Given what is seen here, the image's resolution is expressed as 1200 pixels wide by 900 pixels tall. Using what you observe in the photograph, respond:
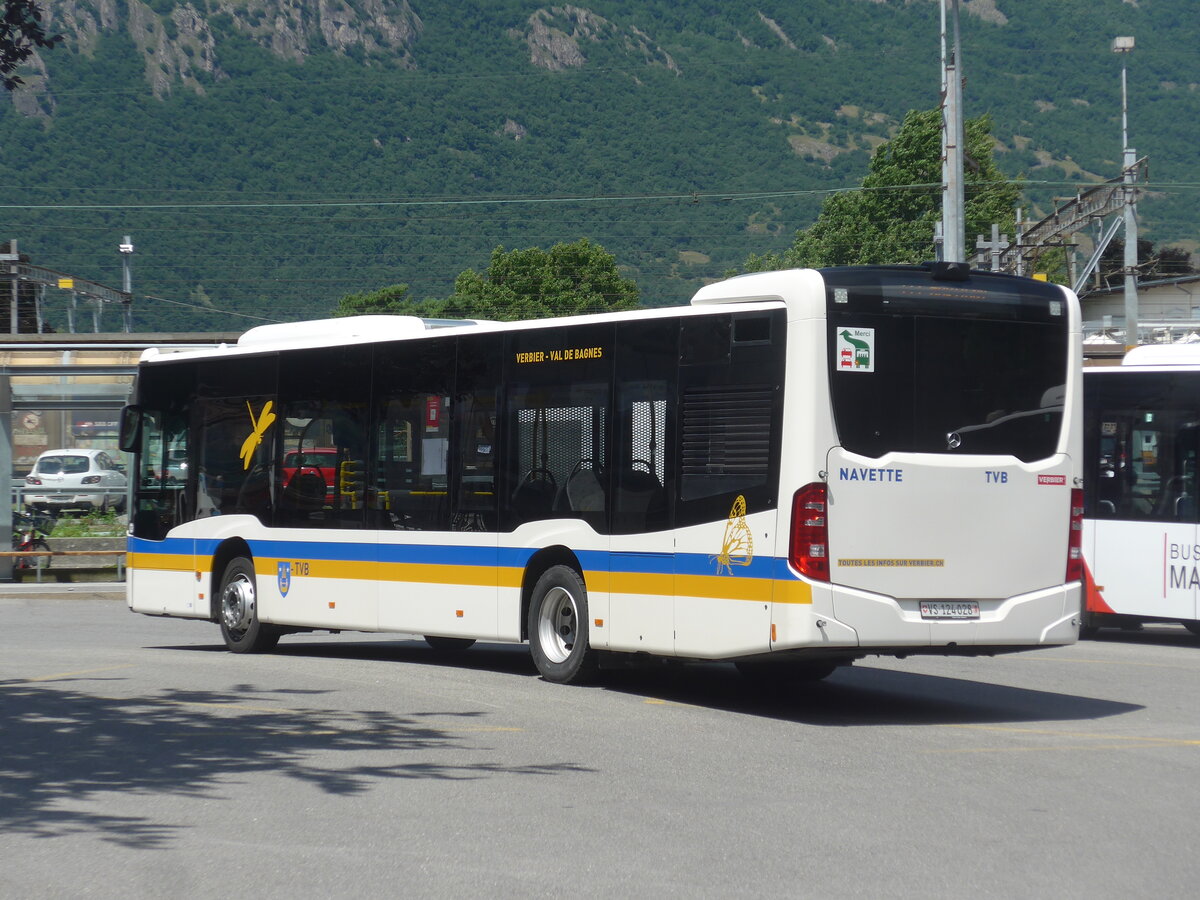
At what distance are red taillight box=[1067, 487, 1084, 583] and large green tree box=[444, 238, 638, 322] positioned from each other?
8098cm

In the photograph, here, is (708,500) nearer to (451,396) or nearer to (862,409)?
(862,409)

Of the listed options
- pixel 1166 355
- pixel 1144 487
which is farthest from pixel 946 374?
pixel 1166 355

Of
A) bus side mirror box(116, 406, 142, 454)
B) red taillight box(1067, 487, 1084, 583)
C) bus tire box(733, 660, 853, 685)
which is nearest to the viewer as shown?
red taillight box(1067, 487, 1084, 583)

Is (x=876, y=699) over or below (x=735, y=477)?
below

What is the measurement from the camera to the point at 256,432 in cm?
1656

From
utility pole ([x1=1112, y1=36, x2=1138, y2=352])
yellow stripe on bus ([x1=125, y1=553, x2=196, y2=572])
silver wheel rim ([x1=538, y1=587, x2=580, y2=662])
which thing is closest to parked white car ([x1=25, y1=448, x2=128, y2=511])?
yellow stripe on bus ([x1=125, y1=553, x2=196, y2=572])

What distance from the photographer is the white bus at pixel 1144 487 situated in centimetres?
1759

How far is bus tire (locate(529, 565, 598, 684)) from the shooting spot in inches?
508

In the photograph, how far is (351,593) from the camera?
1521 centimetres

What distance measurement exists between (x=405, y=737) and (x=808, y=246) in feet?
258

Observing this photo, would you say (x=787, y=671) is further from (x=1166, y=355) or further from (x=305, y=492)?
(x=1166, y=355)

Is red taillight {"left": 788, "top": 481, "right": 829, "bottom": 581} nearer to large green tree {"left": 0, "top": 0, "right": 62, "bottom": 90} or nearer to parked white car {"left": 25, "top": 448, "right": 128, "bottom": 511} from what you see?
large green tree {"left": 0, "top": 0, "right": 62, "bottom": 90}

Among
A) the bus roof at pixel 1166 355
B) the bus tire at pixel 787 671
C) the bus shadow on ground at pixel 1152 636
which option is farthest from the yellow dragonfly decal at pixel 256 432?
the bus shadow on ground at pixel 1152 636

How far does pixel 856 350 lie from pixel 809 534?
128 cm
